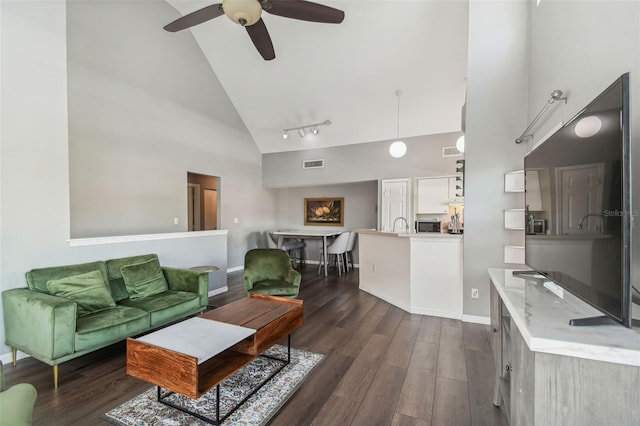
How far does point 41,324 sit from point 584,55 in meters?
4.31

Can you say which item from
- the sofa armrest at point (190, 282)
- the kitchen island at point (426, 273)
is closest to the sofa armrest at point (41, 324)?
the sofa armrest at point (190, 282)

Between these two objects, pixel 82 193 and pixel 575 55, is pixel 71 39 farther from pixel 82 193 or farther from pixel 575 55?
pixel 575 55

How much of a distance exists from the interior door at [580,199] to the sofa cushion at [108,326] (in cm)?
325

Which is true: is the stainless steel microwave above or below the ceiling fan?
below

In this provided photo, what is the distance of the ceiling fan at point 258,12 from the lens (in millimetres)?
2338

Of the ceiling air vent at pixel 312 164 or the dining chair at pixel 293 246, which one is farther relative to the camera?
the dining chair at pixel 293 246

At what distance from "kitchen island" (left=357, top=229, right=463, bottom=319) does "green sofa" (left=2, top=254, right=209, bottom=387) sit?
2554mm

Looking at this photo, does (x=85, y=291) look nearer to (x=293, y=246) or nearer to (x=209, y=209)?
(x=293, y=246)

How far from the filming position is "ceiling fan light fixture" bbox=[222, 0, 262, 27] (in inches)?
89.8

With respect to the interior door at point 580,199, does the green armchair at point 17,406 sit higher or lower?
lower

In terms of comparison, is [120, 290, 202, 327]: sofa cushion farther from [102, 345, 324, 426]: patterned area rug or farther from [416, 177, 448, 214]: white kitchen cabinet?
[416, 177, 448, 214]: white kitchen cabinet

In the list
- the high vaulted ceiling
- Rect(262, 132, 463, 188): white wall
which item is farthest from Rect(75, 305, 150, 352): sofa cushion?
Rect(262, 132, 463, 188): white wall

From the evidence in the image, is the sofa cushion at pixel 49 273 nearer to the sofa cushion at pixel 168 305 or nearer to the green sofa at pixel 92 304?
the green sofa at pixel 92 304

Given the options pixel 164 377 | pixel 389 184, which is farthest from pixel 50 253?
pixel 389 184
